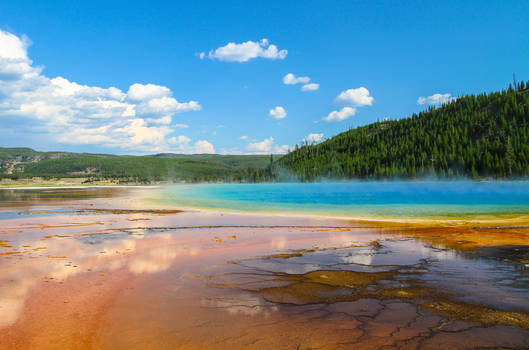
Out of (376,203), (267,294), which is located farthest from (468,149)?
(267,294)

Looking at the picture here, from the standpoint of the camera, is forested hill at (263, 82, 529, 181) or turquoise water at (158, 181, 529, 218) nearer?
turquoise water at (158, 181, 529, 218)

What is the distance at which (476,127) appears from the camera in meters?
175

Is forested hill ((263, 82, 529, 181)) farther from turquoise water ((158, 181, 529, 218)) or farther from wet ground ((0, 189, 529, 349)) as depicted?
wet ground ((0, 189, 529, 349))

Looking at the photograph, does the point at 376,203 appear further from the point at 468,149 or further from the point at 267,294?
the point at 468,149

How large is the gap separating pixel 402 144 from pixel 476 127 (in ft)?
129

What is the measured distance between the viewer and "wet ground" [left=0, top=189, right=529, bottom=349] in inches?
204

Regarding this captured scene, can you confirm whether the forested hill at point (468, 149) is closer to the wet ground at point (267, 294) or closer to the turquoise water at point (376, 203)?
the turquoise water at point (376, 203)

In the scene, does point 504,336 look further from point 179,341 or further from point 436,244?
point 436,244

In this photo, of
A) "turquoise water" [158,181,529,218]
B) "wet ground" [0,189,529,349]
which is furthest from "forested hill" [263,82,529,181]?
"wet ground" [0,189,529,349]

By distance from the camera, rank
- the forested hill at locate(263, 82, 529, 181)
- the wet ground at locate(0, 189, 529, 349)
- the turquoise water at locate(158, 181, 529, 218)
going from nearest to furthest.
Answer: the wet ground at locate(0, 189, 529, 349) < the turquoise water at locate(158, 181, 529, 218) < the forested hill at locate(263, 82, 529, 181)

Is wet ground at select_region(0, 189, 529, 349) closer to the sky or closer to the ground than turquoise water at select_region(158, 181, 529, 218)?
closer to the sky

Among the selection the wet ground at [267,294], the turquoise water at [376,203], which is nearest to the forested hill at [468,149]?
the turquoise water at [376,203]

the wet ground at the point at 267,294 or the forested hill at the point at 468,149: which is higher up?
the forested hill at the point at 468,149

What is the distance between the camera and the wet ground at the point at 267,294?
5.19 metres
